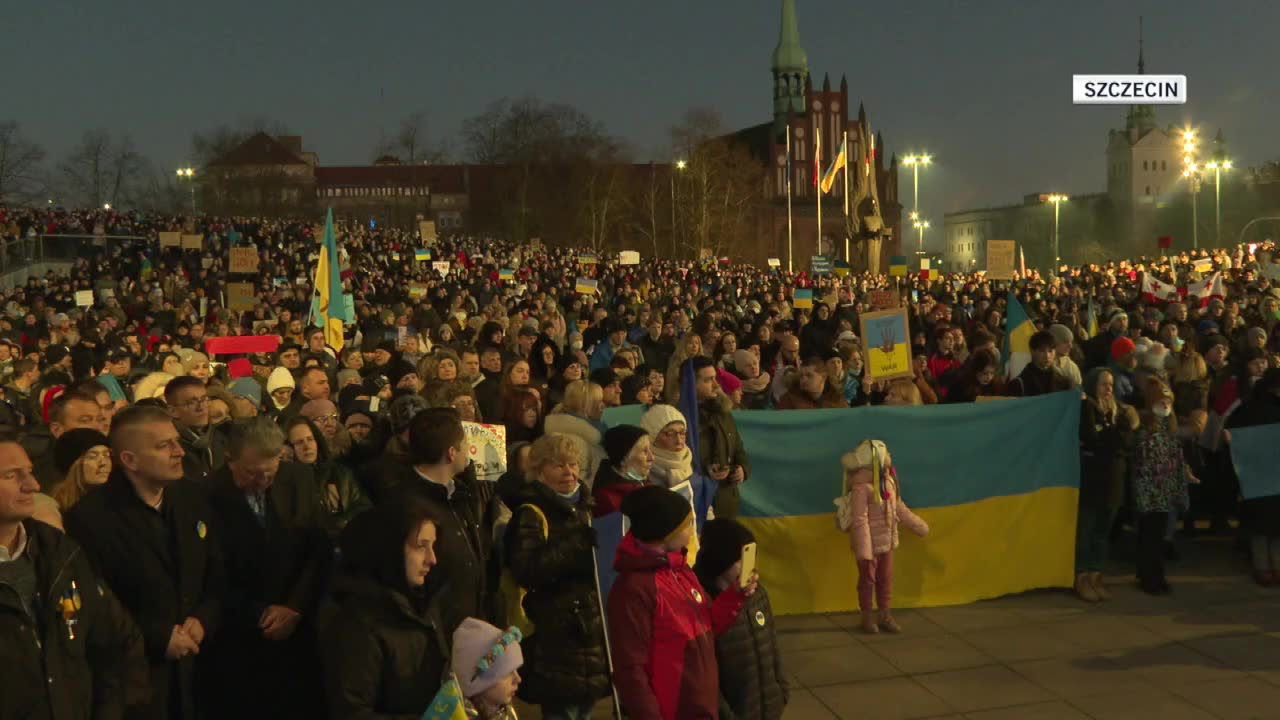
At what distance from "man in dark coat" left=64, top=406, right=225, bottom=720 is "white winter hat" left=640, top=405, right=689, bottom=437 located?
272cm

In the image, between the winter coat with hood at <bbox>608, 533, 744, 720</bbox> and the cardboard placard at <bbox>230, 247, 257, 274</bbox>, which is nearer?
the winter coat with hood at <bbox>608, 533, 744, 720</bbox>

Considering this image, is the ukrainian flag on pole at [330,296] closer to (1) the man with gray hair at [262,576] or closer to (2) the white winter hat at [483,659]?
(1) the man with gray hair at [262,576]

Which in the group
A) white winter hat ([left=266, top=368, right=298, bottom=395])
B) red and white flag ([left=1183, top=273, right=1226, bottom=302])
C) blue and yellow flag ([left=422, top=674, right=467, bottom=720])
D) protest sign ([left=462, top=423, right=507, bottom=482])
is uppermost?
red and white flag ([left=1183, top=273, right=1226, bottom=302])

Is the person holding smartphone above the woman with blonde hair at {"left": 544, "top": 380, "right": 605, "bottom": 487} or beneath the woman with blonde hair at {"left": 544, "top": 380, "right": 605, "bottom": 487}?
beneath

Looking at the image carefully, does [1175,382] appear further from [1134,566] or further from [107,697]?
[107,697]

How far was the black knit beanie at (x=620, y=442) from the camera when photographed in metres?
6.18

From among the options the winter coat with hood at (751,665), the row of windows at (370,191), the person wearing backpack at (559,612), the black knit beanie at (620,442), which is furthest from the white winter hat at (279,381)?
the row of windows at (370,191)

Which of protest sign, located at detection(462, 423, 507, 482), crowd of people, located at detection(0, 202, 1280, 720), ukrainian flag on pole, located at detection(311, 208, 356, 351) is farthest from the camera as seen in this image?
ukrainian flag on pole, located at detection(311, 208, 356, 351)

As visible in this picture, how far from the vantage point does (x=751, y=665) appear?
5.01 metres

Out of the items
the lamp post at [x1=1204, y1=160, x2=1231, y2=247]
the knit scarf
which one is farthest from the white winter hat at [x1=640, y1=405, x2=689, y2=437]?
the lamp post at [x1=1204, y1=160, x2=1231, y2=247]

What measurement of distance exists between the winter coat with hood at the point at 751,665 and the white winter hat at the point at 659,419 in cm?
198

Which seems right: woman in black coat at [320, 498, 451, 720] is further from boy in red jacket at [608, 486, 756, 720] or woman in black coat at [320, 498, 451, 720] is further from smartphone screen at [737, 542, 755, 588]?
smartphone screen at [737, 542, 755, 588]

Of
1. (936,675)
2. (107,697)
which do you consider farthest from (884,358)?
(107,697)

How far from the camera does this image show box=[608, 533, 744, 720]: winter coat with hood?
4723mm
